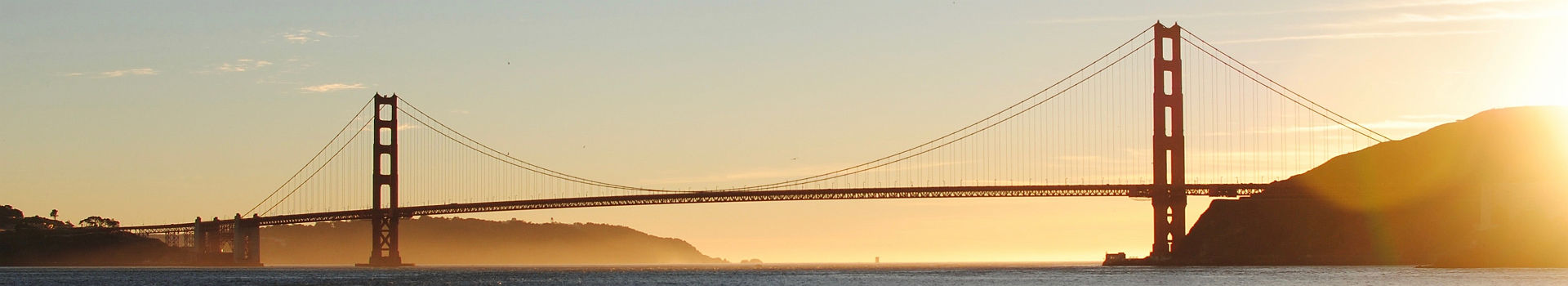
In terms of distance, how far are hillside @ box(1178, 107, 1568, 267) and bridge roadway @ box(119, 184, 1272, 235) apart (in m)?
4.66

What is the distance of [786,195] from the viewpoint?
405 feet

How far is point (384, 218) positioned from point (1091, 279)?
61.1 m

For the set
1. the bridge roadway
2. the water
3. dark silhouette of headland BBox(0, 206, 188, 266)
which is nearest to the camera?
the water

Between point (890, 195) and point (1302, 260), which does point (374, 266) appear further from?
point (1302, 260)

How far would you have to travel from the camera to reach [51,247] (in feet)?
605

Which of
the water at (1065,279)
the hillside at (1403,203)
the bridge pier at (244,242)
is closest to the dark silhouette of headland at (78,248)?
the bridge pier at (244,242)

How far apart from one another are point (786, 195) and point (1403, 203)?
116 feet

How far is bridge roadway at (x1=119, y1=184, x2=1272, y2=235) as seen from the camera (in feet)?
368

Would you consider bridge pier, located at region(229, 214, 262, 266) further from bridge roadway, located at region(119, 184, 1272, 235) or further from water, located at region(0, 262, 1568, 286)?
water, located at region(0, 262, 1568, 286)

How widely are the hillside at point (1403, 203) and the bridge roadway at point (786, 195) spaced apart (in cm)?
466

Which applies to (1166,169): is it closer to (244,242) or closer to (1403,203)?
(1403,203)

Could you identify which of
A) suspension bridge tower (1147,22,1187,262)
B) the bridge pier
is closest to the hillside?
suspension bridge tower (1147,22,1187,262)

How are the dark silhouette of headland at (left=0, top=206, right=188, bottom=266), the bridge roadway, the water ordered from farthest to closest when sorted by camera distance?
the dark silhouette of headland at (left=0, top=206, right=188, bottom=266)
the bridge roadway
the water

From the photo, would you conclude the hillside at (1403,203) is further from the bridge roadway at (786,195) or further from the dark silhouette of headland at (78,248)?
the dark silhouette of headland at (78,248)
